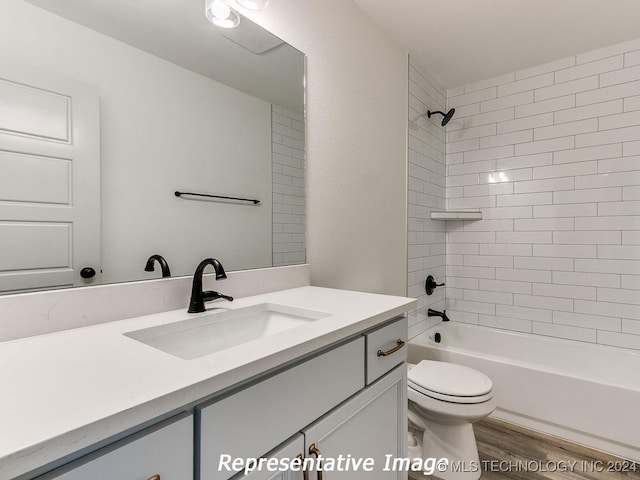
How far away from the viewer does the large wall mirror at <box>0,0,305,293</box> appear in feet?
2.65

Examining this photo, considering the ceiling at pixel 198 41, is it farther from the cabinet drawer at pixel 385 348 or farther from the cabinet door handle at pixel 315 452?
the cabinet door handle at pixel 315 452

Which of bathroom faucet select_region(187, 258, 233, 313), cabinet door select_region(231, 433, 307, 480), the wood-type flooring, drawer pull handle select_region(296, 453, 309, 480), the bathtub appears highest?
bathroom faucet select_region(187, 258, 233, 313)

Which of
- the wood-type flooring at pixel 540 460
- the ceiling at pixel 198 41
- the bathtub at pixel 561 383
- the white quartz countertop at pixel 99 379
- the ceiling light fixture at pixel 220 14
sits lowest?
the wood-type flooring at pixel 540 460

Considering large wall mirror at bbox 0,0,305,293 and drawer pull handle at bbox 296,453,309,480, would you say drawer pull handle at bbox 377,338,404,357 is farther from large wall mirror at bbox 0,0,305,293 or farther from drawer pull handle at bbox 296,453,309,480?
large wall mirror at bbox 0,0,305,293

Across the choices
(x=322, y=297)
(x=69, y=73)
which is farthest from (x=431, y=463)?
(x=69, y=73)

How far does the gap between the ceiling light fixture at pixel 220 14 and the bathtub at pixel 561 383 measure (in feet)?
7.16

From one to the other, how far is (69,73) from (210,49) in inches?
19.7

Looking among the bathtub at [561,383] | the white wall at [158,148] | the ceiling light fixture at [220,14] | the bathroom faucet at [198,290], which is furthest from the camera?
the bathtub at [561,383]

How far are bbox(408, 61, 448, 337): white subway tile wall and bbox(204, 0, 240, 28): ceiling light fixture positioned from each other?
1497mm

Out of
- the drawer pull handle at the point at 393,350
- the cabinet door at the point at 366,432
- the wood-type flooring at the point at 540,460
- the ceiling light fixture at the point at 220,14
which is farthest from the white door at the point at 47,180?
the wood-type flooring at the point at 540,460

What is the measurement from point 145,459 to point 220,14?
1.37 m

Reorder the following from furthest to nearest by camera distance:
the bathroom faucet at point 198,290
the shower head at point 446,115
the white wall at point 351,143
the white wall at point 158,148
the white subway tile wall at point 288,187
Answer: the shower head at point 446,115, the white wall at point 351,143, the white subway tile wall at point 288,187, the bathroom faucet at point 198,290, the white wall at point 158,148

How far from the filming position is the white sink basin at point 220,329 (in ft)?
2.89

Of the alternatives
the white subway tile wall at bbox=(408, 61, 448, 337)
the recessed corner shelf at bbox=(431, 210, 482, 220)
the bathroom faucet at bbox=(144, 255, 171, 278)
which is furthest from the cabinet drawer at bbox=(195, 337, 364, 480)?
the recessed corner shelf at bbox=(431, 210, 482, 220)
